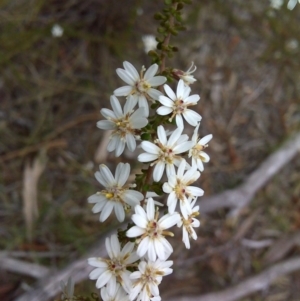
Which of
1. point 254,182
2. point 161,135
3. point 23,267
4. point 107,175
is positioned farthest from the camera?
point 254,182

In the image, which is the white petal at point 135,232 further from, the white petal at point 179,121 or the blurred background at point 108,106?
the blurred background at point 108,106

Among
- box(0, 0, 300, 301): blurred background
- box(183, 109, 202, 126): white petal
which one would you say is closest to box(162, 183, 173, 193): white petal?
box(183, 109, 202, 126): white petal

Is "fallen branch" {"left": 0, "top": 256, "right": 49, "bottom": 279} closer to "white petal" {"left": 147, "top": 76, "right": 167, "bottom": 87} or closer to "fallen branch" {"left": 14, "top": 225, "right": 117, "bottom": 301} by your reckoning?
"fallen branch" {"left": 14, "top": 225, "right": 117, "bottom": 301}

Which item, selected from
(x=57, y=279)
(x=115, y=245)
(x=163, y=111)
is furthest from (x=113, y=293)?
(x=57, y=279)

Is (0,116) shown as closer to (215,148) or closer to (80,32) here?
(80,32)

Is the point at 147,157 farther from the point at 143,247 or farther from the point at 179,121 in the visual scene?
the point at 143,247

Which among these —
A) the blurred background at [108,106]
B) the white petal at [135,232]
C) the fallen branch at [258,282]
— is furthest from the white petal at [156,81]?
the fallen branch at [258,282]

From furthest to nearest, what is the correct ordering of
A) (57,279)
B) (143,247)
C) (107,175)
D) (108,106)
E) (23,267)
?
1. (108,106)
2. (23,267)
3. (57,279)
4. (107,175)
5. (143,247)
